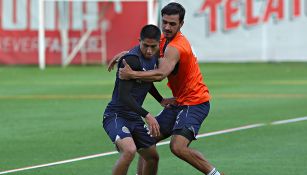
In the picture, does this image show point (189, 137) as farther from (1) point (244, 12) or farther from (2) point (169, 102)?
(1) point (244, 12)

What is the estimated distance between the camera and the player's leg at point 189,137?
1104 cm

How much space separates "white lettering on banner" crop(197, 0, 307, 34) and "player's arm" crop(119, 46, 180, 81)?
27.5m

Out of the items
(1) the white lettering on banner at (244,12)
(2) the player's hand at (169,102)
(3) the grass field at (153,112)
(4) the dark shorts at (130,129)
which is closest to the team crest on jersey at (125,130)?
(4) the dark shorts at (130,129)

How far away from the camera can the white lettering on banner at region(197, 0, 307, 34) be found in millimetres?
38125

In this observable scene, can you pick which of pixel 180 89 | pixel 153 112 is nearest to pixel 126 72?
pixel 180 89

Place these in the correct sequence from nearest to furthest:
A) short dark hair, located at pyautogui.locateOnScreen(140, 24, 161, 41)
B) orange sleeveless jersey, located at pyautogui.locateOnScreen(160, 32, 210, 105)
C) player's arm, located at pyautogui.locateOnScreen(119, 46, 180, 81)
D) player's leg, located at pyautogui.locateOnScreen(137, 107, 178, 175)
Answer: short dark hair, located at pyautogui.locateOnScreen(140, 24, 161, 41)
player's arm, located at pyautogui.locateOnScreen(119, 46, 180, 81)
orange sleeveless jersey, located at pyautogui.locateOnScreen(160, 32, 210, 105)
player's leg, located at pyautogui.locateOnScreen(137, 107, 178, 175)

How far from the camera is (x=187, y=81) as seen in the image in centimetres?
1134

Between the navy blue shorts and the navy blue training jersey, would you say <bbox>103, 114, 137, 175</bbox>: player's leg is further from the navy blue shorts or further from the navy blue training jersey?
the navy blue shorts

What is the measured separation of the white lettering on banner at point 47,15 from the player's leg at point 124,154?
93.3 ft

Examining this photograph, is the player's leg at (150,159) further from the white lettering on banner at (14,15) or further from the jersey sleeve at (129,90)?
Result: the white lettering on banner at (14,15)

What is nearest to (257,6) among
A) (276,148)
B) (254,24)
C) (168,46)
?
(254,24)

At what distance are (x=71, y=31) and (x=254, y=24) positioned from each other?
6903mm

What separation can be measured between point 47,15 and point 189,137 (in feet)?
92.8

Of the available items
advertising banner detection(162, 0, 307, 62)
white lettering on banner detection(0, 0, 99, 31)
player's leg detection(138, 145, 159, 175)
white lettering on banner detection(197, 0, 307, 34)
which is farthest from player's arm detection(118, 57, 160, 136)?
white lettering on banner detection(0, 0, 99, 31)
